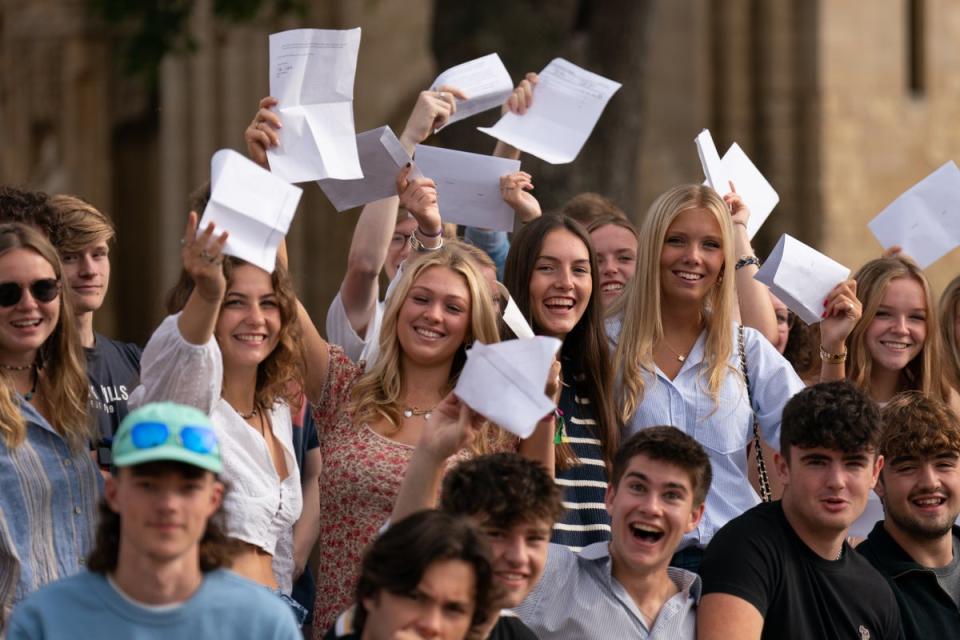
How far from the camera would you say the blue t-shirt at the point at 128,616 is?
4.74 metres

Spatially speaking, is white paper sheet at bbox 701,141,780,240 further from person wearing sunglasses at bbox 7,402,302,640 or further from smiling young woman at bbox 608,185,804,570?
person wearing sunglasses at bbox 7,402,302,640

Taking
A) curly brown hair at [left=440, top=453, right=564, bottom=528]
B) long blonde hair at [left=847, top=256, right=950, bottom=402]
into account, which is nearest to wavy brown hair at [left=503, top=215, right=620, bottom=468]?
curly brown hair at [left=440, top=453, right=564, bottom=528]

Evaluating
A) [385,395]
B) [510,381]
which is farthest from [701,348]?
[510,381]

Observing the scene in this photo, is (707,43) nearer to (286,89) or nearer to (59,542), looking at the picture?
(286,89)

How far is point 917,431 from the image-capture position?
653cm

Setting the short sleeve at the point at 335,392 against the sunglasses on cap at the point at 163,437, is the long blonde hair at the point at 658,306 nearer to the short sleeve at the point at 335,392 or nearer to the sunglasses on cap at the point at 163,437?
the short sleeve at the point at 335,392

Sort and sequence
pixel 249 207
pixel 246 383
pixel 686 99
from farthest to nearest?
1. pixel 686 99
2. pixel 246 383
3. pixel 249 207

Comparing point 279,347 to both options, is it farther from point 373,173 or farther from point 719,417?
point 719,417

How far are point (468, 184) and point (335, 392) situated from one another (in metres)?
1.18

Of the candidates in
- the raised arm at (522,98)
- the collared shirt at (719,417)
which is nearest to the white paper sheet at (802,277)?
the collared shirt at (719,417)

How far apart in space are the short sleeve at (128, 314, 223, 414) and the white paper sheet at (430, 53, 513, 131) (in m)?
1.90

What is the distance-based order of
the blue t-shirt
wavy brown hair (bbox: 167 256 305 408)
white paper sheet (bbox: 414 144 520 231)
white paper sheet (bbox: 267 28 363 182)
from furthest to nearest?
white paper sheet (bbox: 414 144 520 231) → white paper sheet (bbox: 267 28 363 182) → wavy brown hair (bbox: 167 256 305 408) → the blue t-shirt

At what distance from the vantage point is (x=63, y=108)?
16.8m

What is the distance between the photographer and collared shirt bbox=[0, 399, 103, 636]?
5.67 metres
